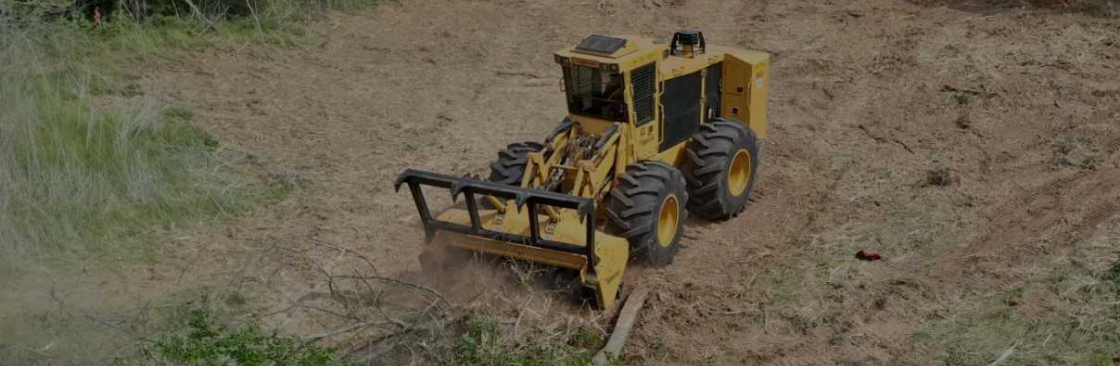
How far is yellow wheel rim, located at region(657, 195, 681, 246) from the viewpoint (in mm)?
9258

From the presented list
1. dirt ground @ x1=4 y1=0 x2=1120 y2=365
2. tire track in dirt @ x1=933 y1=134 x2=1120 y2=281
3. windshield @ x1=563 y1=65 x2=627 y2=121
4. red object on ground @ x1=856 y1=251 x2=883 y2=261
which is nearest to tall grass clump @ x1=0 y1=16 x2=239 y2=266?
dirt ground @ x1=4 y1=0 x2=1120 y2=365

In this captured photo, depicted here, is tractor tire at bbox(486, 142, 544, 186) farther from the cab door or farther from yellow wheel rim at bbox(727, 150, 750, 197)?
yellow wheel rim at bbox(727, 150, 750, 197)

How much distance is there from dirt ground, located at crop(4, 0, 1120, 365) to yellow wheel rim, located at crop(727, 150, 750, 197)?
0.30 m

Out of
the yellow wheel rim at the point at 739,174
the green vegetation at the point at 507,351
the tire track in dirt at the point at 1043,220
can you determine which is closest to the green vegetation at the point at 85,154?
the green vegetation at the point at 507,351

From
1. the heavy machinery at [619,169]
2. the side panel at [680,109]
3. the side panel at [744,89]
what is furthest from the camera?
the side panel at [744,89]

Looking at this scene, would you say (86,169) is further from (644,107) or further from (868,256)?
(868,256)

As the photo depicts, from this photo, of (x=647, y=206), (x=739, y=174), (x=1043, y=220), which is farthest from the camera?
(x=739, y=174)

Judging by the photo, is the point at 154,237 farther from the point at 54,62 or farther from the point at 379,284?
the point at 54,62

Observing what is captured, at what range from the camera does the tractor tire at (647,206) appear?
8.78 metres

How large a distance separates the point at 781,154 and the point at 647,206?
13.5ft

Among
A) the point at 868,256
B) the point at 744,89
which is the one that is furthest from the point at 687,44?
the point at 868,256

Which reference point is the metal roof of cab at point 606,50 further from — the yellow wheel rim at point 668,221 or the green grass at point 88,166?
the green grass at point 88,166

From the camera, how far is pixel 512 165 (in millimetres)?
9516

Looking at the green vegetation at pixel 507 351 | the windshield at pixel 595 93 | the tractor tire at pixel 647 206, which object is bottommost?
the green vegetation at pixel 507 351
